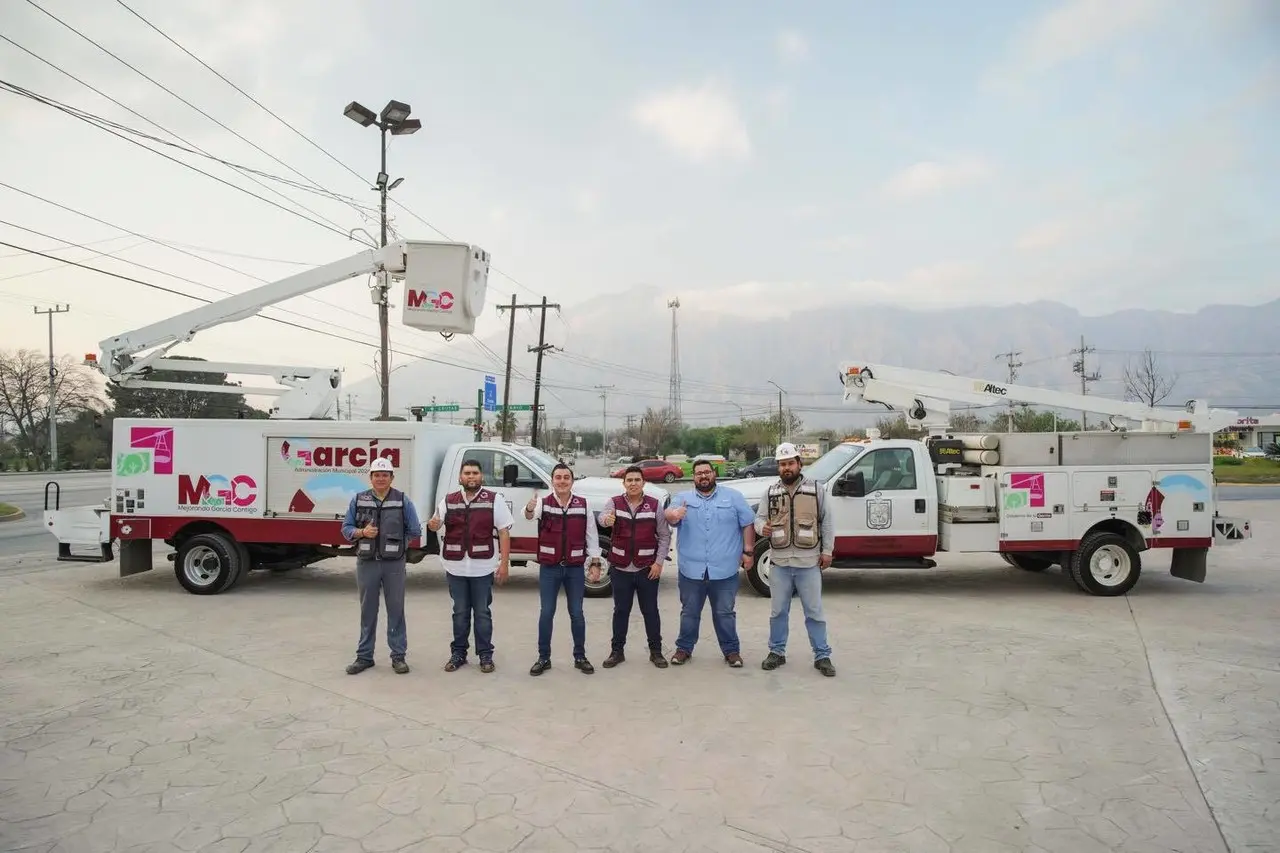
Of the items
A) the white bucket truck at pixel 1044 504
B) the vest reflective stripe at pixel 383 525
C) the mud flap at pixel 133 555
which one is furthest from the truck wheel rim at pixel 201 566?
the white bucket truck at pixel 1044 504

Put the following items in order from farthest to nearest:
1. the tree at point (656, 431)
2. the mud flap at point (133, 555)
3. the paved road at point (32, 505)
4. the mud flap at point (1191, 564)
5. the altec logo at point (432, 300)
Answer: the tree at point (656, 431)
the paved road at point (32, 505)
the altec logo at point (432, 300)
the mud flap at point (133, 555)
the mud flap at point (1191, 564)

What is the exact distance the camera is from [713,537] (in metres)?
6.36

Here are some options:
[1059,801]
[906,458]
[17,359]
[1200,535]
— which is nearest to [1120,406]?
[1200,535]

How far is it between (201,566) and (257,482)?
135 centimetres

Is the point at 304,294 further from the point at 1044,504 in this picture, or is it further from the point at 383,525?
the point at 1044,504

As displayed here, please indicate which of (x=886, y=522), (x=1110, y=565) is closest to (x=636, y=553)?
(x=886, y=522)

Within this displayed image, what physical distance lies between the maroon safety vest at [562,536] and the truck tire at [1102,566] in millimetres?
6637

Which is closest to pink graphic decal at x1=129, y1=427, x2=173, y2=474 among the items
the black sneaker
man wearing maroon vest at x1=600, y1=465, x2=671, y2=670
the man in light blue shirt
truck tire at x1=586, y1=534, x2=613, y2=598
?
the black sneaker

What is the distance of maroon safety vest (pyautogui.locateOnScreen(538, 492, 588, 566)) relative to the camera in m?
6.23

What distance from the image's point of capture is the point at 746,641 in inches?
288

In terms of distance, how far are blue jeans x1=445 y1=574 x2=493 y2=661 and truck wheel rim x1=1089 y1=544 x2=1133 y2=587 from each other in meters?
7.48

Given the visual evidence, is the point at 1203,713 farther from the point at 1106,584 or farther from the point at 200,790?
the point at 200,790

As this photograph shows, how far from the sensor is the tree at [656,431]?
302 feet

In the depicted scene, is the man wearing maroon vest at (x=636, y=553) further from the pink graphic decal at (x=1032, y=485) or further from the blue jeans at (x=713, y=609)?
the pink graphic decal at (x=1032, y=485)
